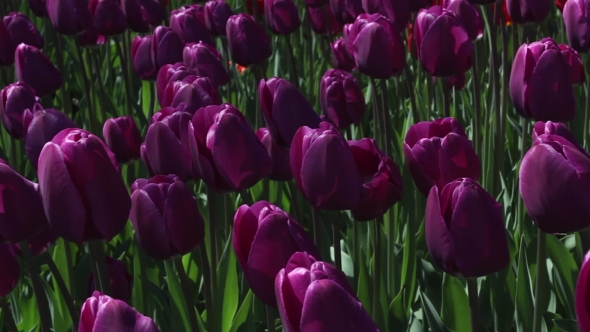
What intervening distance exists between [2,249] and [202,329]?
39 cm

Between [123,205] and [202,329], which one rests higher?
[123,205]

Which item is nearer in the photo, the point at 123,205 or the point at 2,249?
the point at 123,205

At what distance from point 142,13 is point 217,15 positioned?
26 cm

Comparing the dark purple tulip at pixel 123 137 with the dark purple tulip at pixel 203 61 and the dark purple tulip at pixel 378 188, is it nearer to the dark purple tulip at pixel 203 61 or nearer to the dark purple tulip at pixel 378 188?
the dark purple tulip at pixel 203 61

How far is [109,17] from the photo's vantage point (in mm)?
2668

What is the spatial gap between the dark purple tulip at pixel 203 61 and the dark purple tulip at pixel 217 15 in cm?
54

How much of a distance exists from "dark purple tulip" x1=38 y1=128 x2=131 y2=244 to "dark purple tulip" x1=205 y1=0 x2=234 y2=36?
5.42ft

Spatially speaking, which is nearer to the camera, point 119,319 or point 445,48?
point 119,319

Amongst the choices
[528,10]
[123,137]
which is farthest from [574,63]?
[123,137]

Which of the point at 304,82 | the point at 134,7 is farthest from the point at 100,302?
the point at 304,82

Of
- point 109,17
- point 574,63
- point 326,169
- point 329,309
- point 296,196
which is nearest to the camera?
point 329,309

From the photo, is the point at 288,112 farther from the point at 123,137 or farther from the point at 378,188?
the point at 123,137

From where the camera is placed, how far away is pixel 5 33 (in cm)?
254

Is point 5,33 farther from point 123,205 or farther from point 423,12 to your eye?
point 123,205
